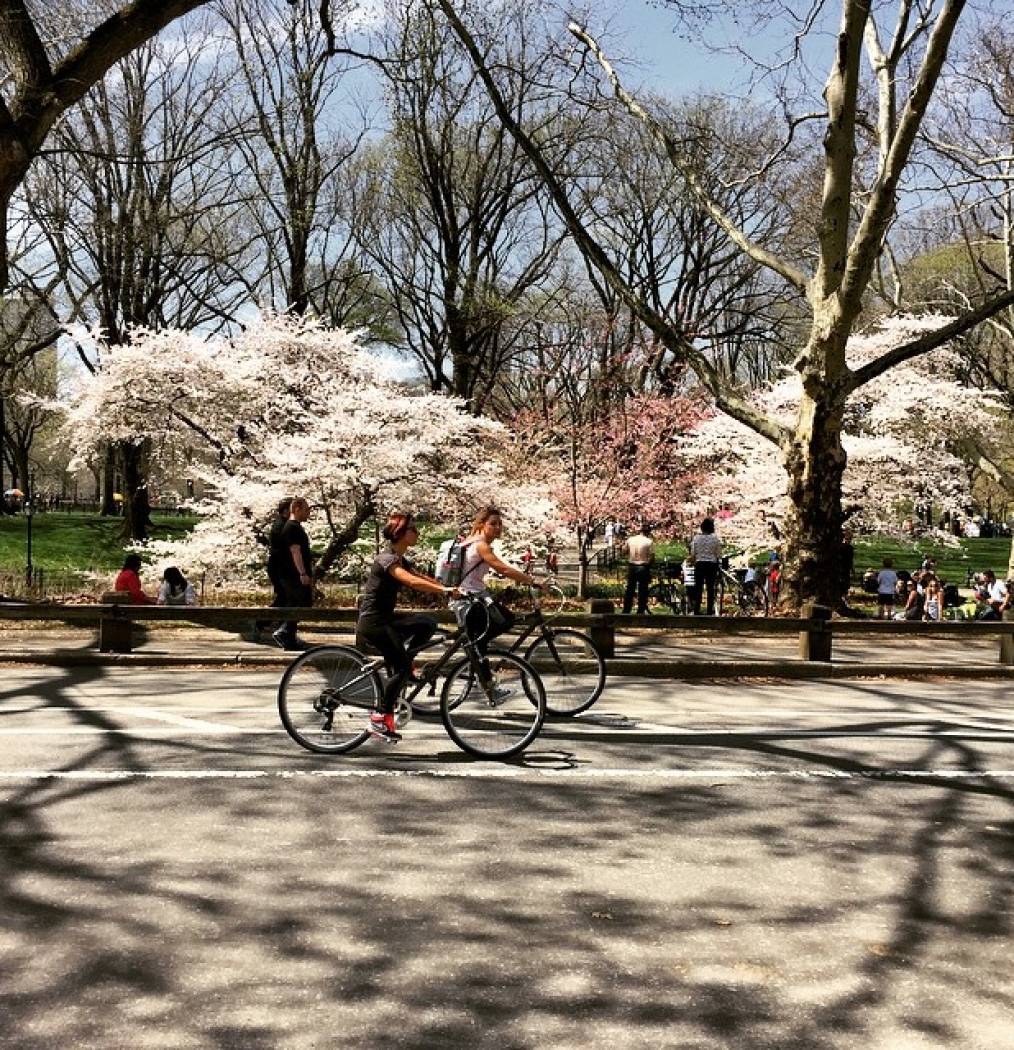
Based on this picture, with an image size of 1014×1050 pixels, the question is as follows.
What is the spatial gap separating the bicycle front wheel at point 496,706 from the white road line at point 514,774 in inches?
12.8

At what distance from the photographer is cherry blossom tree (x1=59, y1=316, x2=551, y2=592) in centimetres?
1831

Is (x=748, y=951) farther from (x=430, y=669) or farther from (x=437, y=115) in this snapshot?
(x=437, y=115)

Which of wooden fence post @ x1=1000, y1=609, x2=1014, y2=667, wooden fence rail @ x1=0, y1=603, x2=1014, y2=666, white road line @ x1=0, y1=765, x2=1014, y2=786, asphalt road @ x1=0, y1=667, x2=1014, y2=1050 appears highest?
wooden fence rail @ x1=0, y1=603, x2=1014, y2=666

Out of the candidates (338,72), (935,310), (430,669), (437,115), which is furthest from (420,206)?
(430,669)

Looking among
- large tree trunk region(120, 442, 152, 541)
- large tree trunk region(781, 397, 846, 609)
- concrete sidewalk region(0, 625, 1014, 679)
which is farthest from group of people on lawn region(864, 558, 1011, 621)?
large tree trunk region(120, 442, 152, 541)

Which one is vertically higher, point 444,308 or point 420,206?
point 420,206

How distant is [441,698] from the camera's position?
7.89 metres

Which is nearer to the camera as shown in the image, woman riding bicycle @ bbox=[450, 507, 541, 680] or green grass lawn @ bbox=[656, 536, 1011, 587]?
woman riding bicycle @ bbox=[450, 507, 541, 680]

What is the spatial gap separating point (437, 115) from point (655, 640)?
2306 centimetres

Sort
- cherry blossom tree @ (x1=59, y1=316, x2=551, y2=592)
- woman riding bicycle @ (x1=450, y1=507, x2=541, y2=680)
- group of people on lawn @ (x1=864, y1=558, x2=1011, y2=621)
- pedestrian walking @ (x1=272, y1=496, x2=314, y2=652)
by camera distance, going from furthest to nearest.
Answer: group of people on lawn @ (x1=864, y1=558, x2=1011, y2=621)
cherry blossom tree @ (x1=59, y1=316, x2=551, y2=592)
pedestrian walking @ (x1=272, y1=496, x2=314, y2=652)
woman riding bicycle @ (x1=450, y1=507, x2=541, y2=680)

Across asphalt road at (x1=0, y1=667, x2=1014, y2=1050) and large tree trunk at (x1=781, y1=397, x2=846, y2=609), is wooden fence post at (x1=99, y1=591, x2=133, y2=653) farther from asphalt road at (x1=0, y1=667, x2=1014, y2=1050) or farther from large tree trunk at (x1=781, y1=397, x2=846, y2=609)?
large tree trunk at (x1=781, y1=397, x2=846, y2=609)

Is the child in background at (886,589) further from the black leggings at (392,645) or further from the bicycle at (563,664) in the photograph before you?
the black leggings at (392,645)

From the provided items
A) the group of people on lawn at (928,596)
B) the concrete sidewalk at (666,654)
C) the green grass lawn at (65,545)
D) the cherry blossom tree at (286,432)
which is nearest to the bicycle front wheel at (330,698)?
the concrete sidewalk at (666,654)

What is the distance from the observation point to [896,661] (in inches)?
→ 566
